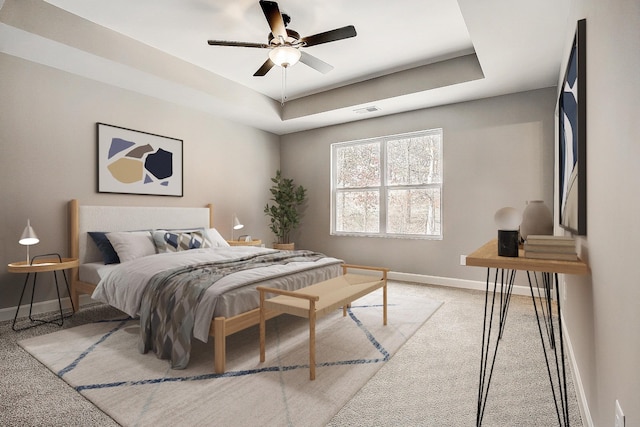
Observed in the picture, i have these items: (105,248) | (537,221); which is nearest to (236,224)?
(105,248)

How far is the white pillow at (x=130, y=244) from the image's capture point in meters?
3.46

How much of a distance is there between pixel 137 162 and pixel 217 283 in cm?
262

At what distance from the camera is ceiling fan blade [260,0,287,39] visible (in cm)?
242

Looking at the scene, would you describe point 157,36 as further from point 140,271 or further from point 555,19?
point 555,19

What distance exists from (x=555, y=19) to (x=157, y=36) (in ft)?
11.7

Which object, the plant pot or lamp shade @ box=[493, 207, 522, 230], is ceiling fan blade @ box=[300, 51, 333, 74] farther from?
the plant pot

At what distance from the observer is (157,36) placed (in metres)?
3.40

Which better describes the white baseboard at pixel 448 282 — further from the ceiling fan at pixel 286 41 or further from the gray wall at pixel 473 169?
the ceiling fan at pixel 286 41

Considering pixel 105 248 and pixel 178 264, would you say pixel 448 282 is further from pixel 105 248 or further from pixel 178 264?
pixel 105 248

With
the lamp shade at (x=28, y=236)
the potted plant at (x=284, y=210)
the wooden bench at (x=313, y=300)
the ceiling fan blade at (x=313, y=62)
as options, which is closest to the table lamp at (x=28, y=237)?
the lamp shade at (x=28, y=236)

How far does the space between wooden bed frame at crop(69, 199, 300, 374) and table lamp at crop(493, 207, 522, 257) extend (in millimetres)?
1608

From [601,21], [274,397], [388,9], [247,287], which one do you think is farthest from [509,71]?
[274,397]

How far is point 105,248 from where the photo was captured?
11.6ft

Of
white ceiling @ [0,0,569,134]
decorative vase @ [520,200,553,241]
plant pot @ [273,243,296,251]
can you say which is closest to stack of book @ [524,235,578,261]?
decorative vase @ [520,200,553,241]
